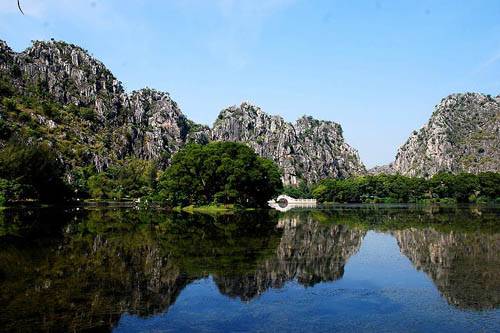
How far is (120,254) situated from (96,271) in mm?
6100

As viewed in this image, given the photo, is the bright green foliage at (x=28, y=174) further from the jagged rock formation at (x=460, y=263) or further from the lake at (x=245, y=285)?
the jagged rock formation at (x=460, y=263)

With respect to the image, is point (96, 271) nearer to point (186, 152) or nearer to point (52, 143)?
point (186, 152)

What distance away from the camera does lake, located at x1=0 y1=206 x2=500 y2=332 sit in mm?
15742

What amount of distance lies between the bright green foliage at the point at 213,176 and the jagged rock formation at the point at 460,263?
51032mm

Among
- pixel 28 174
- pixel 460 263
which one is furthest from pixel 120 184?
pixel 460 263

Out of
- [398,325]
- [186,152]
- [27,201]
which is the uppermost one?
[186,152]

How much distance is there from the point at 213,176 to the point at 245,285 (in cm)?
7517

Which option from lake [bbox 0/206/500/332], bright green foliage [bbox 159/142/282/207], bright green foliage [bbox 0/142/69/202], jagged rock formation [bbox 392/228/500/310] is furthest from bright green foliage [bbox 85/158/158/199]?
lake [bbox 0/206/500/332]

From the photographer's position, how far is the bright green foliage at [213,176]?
9394 cm

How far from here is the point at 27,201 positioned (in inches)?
3844

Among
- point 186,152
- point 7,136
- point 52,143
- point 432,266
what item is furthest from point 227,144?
point 52,143

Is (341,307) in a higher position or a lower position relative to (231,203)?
lower

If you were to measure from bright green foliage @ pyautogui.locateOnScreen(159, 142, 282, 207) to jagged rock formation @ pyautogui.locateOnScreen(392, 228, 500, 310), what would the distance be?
5103 cm

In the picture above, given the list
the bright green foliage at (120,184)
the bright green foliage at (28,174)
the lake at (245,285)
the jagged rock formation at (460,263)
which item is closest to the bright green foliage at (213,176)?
the bright green foliage at (28,174)
